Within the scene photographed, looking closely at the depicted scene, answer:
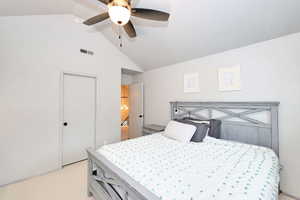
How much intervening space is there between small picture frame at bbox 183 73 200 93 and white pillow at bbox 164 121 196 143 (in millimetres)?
947

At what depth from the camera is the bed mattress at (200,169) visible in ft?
3.37

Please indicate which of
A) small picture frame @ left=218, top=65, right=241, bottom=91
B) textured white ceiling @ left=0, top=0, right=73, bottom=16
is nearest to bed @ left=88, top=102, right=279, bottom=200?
small picture frame @ left=218, top=65, right=241, bottom=91

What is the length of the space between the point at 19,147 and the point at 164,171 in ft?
8.64

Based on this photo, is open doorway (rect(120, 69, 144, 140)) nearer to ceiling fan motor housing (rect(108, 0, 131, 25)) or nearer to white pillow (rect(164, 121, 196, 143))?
white pillow (rect(164, 121, 196, 143))

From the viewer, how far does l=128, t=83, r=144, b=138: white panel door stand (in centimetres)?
430

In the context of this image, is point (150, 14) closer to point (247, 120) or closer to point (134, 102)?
point (247, 120)

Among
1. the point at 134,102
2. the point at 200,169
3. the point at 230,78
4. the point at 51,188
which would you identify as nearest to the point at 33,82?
the point at 51,188

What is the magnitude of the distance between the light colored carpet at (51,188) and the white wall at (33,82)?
0.21 m

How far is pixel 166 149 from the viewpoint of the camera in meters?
1.93

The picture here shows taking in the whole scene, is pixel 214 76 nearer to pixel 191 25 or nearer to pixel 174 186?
pixel 191 25

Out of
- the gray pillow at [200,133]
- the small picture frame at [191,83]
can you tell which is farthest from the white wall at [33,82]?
the gray pillow at [200,133]

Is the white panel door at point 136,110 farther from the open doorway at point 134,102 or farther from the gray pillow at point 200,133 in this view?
the gray pillow at point 200,133

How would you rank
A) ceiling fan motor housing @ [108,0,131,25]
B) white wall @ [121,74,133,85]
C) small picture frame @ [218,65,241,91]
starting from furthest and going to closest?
white wall @ [121,74,133,85], small picture frame @ [218,65,241,91], ceiling fan motor housing @ [108,0,131,25]

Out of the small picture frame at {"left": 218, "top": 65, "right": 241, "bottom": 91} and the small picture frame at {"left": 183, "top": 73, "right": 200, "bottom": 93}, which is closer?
the small picture frame at {"left": 218, "top": 65, "right": 241, "bottom": 91}
